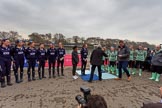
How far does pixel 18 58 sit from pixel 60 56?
225cm

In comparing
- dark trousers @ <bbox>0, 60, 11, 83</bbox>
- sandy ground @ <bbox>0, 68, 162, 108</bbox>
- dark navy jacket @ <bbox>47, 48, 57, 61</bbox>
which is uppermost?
dark navy jacket @ <bbox>47, 48, 57, 61</bbox>

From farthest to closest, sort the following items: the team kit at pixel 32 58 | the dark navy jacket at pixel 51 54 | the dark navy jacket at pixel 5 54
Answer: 1. the dark navy jacket at pixel 51 54
2. the team kit at pixel 32 58
3. the dark navy jacket at pixel 5 54

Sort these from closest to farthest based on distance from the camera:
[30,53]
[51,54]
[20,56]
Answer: [20,56]
[30,53]
[51,54]

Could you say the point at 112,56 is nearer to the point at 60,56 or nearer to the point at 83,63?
the point at 83,63

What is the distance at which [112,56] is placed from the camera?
33.9 ft

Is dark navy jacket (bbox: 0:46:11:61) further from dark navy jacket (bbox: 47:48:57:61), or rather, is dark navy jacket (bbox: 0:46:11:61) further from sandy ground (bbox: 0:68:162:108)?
dark navy jacket (bbox: 47:48:57:61)

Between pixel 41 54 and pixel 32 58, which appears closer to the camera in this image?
pixel 32 58

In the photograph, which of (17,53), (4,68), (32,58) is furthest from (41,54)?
(4,68)

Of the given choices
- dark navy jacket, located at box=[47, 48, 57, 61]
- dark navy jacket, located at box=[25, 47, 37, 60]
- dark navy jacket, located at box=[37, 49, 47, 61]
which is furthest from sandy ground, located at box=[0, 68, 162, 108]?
dark navy jacket, located at box=[47, 48, 57, 61]

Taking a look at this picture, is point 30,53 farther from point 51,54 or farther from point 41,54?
point 51,54

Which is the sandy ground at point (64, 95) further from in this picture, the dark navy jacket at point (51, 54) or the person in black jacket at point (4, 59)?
the dark navy jacket at point (51, 54)

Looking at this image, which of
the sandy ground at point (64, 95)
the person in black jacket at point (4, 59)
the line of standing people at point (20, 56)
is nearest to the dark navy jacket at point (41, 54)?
the line of standing people at point (20, 56)

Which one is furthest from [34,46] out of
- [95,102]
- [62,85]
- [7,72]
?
[95,102]

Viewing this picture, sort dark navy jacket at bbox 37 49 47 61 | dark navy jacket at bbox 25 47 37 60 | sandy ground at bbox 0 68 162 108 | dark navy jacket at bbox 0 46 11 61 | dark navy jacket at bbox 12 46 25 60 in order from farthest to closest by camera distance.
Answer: dark navy jacket at bbox 37 49 47 61, dark navy jacket at bbox 25 47 37 60, dark navy jacket at bbox 12 46 25 60, dark navy jacket at bbox 0 46 11 61, sandy ground at bbox 0 68 162 108
